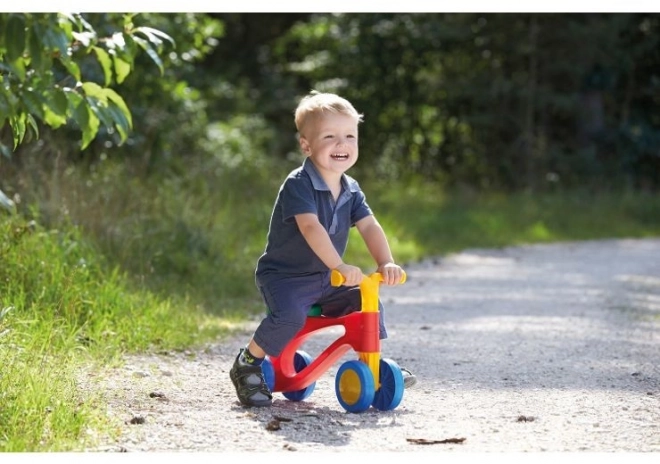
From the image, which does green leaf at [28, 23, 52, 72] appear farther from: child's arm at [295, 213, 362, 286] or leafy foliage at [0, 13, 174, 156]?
child's arm at [295, 213, 362, 286]

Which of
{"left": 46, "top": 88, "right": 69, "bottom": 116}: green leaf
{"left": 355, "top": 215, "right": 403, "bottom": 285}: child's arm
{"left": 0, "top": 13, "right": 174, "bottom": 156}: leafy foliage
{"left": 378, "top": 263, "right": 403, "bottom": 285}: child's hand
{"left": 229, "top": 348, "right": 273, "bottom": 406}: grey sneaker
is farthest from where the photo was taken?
{"left": 355, "top": 215, "right": 403, "bottom": 285}: child's arm

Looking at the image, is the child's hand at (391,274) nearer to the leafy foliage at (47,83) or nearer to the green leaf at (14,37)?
the leafy foliage at (47,83)

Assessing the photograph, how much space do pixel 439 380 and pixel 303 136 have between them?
1.40 metres

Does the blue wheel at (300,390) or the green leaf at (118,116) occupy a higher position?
the green leaf at (118,116)

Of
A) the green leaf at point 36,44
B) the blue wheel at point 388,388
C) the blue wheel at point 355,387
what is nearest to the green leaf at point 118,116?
the green leaf at point 36,44

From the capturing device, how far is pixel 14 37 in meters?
3.88

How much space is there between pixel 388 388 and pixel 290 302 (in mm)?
542

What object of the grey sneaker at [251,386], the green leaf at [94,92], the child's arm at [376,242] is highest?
the green leaf at [94,92]

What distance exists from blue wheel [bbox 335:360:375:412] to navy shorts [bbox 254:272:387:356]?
0.71 feet

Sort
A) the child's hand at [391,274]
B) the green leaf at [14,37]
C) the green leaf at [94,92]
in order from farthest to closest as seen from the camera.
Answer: the child's hand at [391,274] → the green leaf at [94,92] → the green leaf at [14,37]

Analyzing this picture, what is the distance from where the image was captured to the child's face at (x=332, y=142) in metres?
5.02

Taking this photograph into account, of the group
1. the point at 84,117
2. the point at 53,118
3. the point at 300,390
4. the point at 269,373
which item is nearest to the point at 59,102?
the point at 84,117

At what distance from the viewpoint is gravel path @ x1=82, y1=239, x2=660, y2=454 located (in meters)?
4.36

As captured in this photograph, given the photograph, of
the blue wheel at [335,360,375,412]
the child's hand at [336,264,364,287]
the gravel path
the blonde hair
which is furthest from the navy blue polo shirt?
the gravel path
